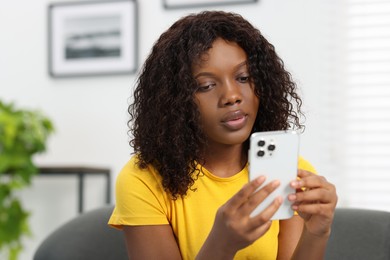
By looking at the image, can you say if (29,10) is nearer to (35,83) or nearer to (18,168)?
(35,83)

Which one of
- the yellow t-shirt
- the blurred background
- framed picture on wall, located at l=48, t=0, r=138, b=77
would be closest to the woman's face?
the yellow t-shirt

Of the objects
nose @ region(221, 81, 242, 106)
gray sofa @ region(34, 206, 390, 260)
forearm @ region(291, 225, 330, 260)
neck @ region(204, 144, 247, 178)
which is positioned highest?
nose @ region(221, 81, 242, 106)

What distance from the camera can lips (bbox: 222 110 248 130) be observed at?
1117 mm

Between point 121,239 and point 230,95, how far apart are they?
51cm

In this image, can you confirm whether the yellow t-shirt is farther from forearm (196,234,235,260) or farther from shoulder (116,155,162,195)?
forearm (196,234,235,260)

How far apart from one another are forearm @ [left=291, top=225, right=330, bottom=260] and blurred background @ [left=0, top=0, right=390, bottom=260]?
1.63 meters

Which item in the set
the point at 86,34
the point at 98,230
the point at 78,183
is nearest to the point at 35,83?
the point at 86,34

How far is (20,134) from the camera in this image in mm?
2830

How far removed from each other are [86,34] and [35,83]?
36cm

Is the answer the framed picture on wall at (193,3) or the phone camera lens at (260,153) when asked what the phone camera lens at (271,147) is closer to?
the phone camera lens at (260,153)

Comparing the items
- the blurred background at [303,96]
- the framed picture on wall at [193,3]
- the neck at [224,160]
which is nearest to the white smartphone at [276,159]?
the neck at [224,160]

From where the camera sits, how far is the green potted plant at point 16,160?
2.79 meters

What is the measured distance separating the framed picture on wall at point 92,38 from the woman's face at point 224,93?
191 cm

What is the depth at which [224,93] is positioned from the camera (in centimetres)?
111
